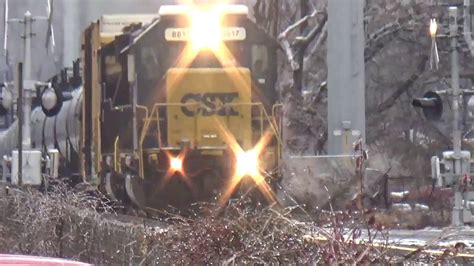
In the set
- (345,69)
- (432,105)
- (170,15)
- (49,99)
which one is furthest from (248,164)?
(345,69)

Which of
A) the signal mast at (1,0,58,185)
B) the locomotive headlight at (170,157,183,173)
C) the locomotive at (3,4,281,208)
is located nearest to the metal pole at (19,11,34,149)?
the signal mast at (1,0,58,185)

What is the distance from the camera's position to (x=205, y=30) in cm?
1914

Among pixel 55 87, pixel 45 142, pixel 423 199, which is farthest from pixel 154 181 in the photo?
pixel 423 199

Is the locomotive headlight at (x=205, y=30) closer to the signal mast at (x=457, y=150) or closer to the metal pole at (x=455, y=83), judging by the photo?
the signal mast at (x=457, y=150)

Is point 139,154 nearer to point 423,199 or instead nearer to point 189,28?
point 189,28

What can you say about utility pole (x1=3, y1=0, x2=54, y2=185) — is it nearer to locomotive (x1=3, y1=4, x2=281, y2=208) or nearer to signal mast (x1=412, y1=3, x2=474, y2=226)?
locomotive (x1=3, y1=4, x2=281, y2=208)

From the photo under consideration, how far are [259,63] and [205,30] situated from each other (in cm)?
109

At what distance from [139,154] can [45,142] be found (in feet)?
26.6

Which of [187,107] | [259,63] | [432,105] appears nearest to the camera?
[187,107]

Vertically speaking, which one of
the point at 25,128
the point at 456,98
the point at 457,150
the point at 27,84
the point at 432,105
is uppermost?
the point at 27,84

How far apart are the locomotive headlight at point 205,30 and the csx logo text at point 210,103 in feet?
2.69

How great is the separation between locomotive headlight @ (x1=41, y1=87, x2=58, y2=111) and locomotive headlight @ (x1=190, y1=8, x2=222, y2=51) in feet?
12.8

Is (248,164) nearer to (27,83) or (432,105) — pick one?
(27,83)

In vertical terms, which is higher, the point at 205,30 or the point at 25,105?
the point at 205,30
